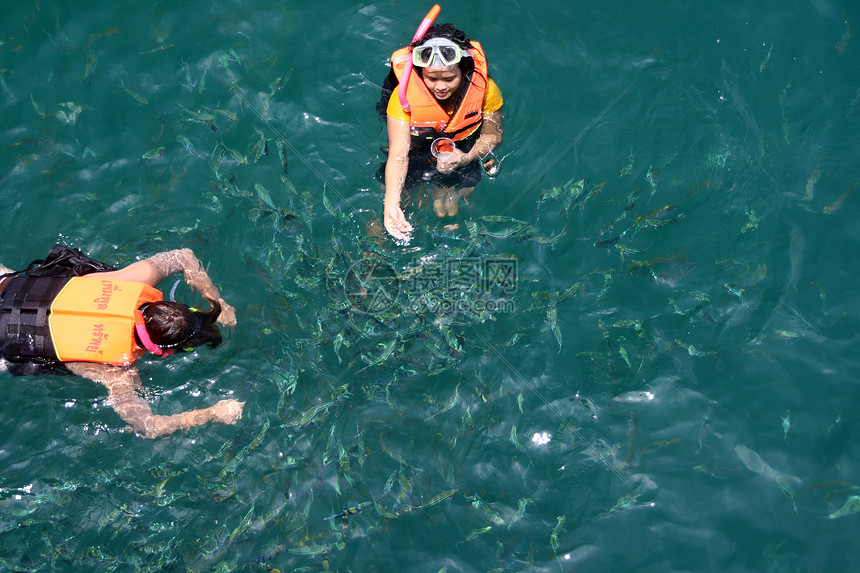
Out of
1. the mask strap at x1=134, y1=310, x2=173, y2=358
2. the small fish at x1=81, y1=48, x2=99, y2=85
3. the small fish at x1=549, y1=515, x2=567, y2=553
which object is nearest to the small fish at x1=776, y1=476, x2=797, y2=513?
the small fish at x1=549, y1=515, x2=567, y2=553

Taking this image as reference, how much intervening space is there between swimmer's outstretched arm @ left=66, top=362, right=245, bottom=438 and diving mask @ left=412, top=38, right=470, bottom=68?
12.9ft

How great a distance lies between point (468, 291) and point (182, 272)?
10.1 feet

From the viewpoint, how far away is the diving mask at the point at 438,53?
5.44 m

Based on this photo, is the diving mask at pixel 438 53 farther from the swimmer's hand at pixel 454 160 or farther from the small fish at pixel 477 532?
the small fish at pixel 477 532

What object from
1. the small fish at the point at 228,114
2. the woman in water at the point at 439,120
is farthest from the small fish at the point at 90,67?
the woman in water at the point at 439,120

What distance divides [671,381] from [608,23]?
4.74m

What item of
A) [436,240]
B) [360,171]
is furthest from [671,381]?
[360,171]

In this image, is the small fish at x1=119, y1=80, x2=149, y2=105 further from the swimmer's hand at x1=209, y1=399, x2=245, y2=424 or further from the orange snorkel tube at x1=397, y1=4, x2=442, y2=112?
the swimmer's hand at x1=209, y1=399, x2=245, y2=424

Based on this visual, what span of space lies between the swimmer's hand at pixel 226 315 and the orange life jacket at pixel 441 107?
275 cm

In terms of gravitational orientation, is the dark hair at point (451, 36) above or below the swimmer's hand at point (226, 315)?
above

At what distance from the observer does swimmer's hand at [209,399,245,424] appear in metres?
5.85

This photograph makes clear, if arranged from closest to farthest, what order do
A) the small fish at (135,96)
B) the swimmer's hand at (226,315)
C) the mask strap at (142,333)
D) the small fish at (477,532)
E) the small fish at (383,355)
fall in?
the mask strap at (142,333)
the small fish at (477,532)
the small fish at (383,355)
the swimmer's hand at (226,315)
the small fish at (135,96)

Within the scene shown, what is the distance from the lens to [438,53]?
17.8 ft

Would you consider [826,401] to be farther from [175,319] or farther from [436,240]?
[175,319]
